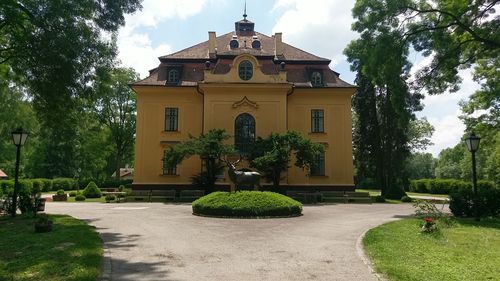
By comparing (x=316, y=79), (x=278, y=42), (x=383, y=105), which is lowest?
(x=383, y=105)

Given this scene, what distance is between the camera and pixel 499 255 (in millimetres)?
9320

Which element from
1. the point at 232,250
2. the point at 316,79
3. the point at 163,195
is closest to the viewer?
the point at 232,250

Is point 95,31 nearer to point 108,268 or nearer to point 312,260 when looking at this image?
point 108,268

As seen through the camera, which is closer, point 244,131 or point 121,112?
point 244,131

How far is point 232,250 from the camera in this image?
31.9 feet

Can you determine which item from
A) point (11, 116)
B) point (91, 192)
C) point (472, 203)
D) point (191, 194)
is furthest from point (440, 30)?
point (11, 116)

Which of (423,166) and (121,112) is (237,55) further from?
(423,166)

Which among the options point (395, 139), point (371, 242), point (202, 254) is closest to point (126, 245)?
point (202, 254)

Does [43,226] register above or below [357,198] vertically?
below

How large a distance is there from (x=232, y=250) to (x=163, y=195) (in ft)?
69.7

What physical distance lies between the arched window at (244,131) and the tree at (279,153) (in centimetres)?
318

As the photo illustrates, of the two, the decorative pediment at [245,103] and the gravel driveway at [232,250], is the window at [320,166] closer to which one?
the decorative pediment at [245,103]

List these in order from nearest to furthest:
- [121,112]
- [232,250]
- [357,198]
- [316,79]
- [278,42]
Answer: [232,250] → [357,198] → [316,79] → [278,42] → [121,112]

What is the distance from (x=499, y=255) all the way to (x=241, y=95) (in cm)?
2480
